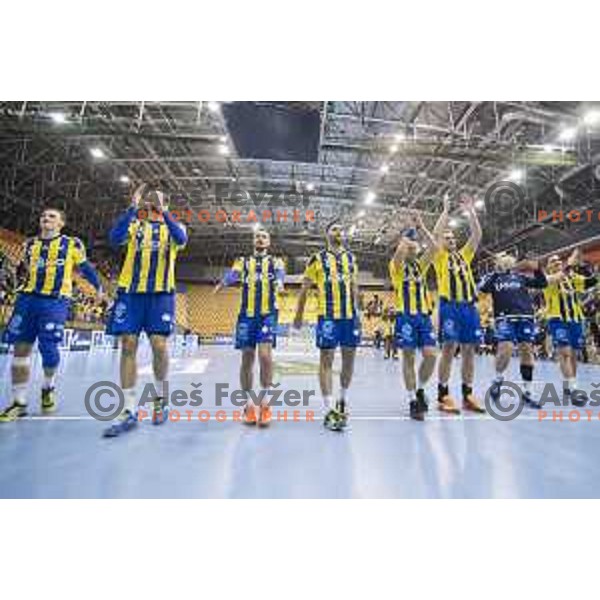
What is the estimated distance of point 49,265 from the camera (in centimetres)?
263

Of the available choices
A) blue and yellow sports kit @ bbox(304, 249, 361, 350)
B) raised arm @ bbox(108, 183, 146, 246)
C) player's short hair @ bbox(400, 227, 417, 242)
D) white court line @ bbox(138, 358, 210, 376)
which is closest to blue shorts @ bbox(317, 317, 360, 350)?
blue and yellow sports kit @ bbox(304, 249, 361, 350)

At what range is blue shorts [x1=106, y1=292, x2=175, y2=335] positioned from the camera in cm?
228

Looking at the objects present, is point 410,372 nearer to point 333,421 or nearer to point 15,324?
point 333,421

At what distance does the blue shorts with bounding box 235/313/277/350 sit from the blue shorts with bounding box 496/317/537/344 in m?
2.21

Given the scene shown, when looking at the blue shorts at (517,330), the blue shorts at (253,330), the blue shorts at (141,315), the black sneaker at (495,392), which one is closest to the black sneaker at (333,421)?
the blue shorts at (253,330)

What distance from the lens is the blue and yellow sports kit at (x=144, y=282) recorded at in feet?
7.56

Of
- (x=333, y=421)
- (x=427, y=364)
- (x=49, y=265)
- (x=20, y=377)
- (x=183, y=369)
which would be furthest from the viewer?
(x=183, y=369)

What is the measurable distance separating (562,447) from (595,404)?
6.00 ft

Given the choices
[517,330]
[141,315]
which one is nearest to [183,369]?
[141,315]

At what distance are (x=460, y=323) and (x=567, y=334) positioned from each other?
135 centimetres

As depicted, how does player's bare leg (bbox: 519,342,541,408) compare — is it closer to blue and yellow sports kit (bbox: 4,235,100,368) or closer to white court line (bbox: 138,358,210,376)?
blue and yellow sports kit (bbox: 4,235,100,368)

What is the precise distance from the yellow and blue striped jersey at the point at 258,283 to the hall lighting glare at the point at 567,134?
7.80 m
